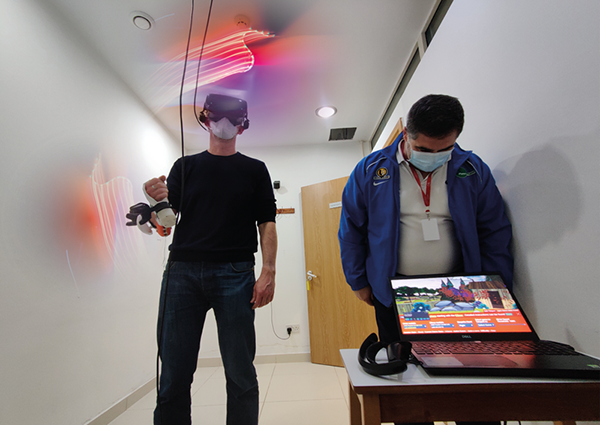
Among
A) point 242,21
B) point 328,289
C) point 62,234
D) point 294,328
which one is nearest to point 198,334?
point 62,234

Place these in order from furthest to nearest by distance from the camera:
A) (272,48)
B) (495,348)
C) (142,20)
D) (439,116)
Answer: (272,48)
(142,20)
(439,116)
(495,348)

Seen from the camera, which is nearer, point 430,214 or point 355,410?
point 355,410

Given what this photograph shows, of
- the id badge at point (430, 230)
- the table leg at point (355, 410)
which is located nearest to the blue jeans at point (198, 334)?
the table leg at point (355, 410)

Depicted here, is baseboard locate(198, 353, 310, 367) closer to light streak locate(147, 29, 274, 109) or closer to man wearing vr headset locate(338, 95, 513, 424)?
man wearing vr headset locate(338, 95, 513, 424)

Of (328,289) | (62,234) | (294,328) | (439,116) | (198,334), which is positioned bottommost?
(294,328)

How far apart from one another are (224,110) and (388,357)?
1.06 m

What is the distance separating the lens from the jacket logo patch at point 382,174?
1.00 metres

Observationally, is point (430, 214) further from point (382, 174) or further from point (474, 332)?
point (474, 332)

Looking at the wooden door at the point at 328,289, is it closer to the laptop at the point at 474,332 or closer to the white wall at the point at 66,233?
the white wall at the point at 66,233

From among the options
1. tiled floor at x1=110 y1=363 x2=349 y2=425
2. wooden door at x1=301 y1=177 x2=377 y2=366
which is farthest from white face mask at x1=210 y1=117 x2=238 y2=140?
wooden door at x1=301 y1=177 x2=377 y2=366

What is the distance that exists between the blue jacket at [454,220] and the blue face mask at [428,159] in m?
0.05

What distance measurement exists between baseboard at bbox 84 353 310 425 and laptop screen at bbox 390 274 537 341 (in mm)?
1875

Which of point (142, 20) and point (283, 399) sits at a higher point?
point (142, 20)

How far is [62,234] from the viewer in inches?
57.2
